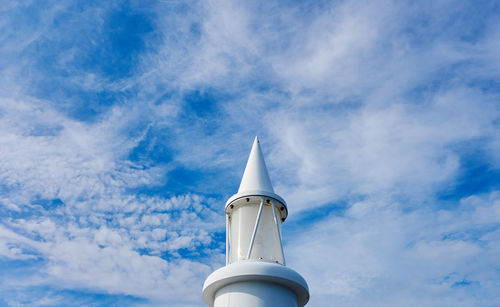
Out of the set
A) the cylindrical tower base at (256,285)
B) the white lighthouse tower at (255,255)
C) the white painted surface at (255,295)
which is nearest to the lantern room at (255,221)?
the white lighthouse tower at (255,255)

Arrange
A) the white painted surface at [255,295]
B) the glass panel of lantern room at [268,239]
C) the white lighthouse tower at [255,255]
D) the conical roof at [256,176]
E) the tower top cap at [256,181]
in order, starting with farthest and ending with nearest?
the conical roof at [256,176] → the tower top cap at [256,181] → the glass panel of lantern room at [268,239] → the white lighthouse tower at [255,255] → the white painted surface at [255,295]

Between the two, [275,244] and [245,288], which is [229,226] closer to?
[275,244]

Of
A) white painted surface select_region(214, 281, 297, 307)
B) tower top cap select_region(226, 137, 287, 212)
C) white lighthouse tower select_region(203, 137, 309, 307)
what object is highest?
tower top cap select_region(226, 137, 287, 212)

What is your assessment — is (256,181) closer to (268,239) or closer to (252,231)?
(252,231)

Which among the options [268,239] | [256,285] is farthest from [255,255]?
[256,285]

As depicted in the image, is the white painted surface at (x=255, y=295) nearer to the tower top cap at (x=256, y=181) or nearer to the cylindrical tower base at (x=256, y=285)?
the cylindrical tower base at (x=256, y=285)

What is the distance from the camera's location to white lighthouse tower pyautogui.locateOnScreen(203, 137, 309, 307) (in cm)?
1262

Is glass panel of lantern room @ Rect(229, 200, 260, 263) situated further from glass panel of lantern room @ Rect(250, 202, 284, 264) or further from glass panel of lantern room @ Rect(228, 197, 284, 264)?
glass panel of lantern room @ Rect(250, 202, 284, 264)

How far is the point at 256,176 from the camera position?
16.3 meters

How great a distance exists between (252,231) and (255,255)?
0.91 metres

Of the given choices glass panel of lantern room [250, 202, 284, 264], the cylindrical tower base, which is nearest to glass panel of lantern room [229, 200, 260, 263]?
glass panel of lantern room [250, 202, 284, 264]

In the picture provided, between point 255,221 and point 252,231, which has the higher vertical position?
point 255,221

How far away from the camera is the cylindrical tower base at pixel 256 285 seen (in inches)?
493

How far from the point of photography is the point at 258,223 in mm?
14617
